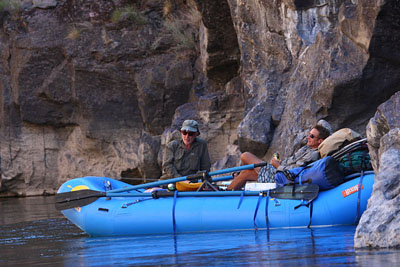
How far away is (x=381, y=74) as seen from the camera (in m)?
9.33

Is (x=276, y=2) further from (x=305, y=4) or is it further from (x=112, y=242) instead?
(x=112, y=242)

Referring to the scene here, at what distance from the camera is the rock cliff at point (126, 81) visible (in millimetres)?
12727

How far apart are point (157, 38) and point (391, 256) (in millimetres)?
13247

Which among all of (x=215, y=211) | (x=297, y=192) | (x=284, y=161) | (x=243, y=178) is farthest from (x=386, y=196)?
(x=243, y=178)

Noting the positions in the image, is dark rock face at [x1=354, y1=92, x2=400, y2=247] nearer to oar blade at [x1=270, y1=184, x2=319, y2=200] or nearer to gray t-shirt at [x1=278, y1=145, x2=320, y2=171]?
oar blade at [x1=270, y1=184, x2=319, y2=200]

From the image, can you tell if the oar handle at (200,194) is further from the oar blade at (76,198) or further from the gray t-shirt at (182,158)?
the gray t-shirt at (182,158)

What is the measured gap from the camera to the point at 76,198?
299 inches

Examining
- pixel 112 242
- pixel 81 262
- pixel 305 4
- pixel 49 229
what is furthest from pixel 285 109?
pixel 81 262

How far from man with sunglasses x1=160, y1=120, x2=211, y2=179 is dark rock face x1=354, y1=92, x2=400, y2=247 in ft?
10.6

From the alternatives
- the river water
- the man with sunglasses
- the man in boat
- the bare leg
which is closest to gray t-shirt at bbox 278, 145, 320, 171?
the man in boat

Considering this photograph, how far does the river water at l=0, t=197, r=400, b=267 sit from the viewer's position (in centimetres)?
443

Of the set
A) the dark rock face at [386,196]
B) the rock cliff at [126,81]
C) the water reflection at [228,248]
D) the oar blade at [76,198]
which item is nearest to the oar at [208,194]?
the oar blade at [76,198]

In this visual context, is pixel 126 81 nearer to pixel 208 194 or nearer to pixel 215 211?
pixel 208 194

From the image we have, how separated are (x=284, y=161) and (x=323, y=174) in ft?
3.43
